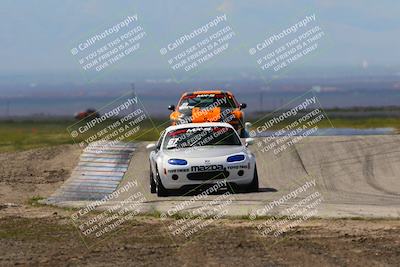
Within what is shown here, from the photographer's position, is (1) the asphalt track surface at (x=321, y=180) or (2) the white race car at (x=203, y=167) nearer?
(1) the asphalt track surface at (x=321, y=180)

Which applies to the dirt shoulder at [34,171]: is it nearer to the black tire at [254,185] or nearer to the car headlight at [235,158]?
the car headlight at [235,158]

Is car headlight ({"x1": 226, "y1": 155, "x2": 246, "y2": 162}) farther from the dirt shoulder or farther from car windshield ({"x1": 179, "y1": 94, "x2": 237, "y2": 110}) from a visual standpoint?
car windshield ({"x1": 179, "y1": 94, "x2": 237, "y2": 110})

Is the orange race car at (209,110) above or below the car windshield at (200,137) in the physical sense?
below

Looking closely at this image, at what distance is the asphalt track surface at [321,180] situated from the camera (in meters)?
14.2

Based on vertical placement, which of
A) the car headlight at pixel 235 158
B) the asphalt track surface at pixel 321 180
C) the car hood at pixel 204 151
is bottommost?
the asphalt track surface at pixel 321 180

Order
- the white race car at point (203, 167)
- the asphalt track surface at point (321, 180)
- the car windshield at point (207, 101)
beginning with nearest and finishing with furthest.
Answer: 1. the asphalt track surface at point (321, 180)
2. the white race car at point (203, 167)
3. the car windshield at point (207, 101)

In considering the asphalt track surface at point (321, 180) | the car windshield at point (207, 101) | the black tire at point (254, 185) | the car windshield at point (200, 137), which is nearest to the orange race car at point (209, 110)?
the car windshield at point (207, 101)

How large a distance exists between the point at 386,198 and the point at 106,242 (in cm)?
681

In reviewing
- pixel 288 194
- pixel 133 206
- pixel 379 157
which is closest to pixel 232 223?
pixel 133 206

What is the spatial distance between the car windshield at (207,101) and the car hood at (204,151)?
9424mm

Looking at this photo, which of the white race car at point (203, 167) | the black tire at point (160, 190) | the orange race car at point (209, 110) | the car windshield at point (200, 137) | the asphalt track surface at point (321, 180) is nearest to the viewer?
the asphalt track surface at point (321, 180)

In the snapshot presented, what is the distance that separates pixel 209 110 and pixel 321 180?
23.2 feet

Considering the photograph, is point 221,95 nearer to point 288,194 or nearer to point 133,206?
point 288,194

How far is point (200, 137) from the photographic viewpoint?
60.0ft
